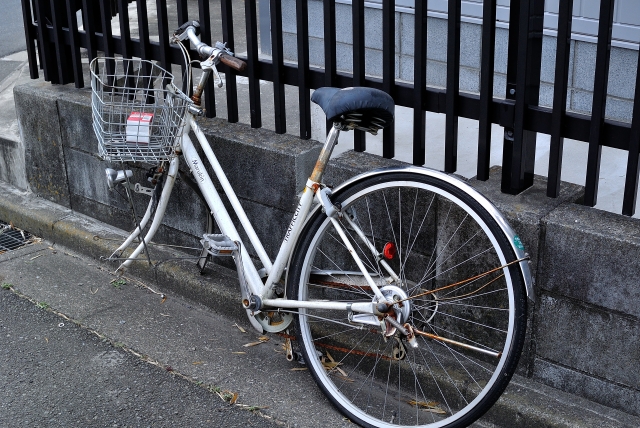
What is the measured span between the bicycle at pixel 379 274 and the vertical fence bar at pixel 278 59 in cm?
34

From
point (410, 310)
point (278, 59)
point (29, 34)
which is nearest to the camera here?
point (410, 310)

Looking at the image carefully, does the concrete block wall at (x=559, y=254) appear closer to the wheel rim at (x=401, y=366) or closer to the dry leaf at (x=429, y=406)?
the wheel rim at (x=401, y=366)

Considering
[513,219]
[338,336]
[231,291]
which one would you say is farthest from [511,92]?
[231,291]

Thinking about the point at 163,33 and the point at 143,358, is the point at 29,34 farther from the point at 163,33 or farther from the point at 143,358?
the point at 143,358

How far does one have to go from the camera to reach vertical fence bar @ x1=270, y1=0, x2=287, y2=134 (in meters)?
3.93

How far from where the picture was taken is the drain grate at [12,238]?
202 inches

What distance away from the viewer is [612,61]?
612cm

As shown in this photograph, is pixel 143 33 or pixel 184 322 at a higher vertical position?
pixel 143 33

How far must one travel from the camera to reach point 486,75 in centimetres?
328

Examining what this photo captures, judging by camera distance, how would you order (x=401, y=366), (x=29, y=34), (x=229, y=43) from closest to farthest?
(x=401, y=366) < (x=229, y=43) < (x=29, y=34)

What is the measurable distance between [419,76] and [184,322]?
68.3 inches

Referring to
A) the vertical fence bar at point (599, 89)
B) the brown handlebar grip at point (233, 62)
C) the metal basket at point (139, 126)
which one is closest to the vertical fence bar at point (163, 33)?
the metal basket at point (139, 126)

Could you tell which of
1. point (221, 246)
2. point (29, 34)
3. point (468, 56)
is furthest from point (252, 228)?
Answer: point (468, 56)

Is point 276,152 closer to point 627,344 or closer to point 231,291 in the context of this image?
point 231,291
